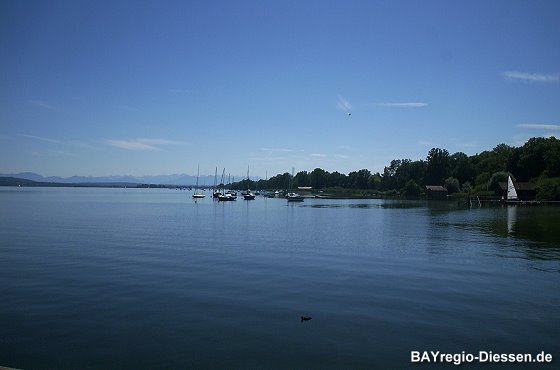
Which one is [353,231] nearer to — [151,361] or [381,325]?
[381,325]

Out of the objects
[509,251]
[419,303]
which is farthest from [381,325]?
[509,251]

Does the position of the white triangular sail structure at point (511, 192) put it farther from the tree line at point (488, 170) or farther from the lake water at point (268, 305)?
the lake water at point (268, 305)

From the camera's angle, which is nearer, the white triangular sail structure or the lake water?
the lake water

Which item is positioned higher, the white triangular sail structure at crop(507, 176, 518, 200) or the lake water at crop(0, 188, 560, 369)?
the white triangular sail structure at crop(507, 176, 518, 200)

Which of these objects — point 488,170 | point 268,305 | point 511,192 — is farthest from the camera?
point 488,170

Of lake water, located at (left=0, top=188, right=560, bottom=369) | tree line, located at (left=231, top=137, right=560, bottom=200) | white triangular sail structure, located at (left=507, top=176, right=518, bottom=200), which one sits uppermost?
tree line, located at (left=231, top=137, right=560, bottom=200)

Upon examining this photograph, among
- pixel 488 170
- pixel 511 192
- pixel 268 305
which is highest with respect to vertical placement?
pixel 488 170

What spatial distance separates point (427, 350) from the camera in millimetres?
12609

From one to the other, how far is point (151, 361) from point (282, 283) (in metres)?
9.64

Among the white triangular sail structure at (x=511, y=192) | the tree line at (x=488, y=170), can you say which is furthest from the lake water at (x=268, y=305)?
the tree line at (x=488, y=170)

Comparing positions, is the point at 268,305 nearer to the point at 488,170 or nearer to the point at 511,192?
the point at 511,192

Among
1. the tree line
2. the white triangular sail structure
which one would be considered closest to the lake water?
the white triangular sail structure

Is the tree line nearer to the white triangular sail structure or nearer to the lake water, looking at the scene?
the white triangular sail structure

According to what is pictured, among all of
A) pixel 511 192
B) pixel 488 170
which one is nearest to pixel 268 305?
pixel 511 192
